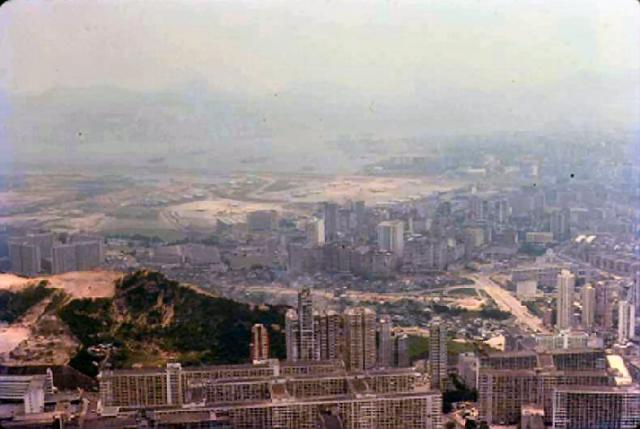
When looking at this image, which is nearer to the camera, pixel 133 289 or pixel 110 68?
pixel 110 68

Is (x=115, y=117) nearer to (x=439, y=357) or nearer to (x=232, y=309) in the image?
(x=232, y=309)

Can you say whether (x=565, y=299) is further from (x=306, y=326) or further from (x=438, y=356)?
(x=306, y=326)

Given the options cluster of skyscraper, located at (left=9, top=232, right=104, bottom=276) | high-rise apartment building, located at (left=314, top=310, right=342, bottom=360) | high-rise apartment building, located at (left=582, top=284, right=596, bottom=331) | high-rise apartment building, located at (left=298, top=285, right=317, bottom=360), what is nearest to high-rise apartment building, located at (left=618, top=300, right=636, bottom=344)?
high-rise apartment building, located at (left=582, top=284, right=596, bottom=331)

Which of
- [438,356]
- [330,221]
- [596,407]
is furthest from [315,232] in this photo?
[596,407]

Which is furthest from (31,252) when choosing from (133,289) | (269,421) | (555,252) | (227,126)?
(555,252)

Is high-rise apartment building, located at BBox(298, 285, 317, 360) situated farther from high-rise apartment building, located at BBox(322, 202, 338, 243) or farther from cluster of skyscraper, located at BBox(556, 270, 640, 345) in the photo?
cluster of skyscraper, located at BBox(556, 270, 640, 345)
